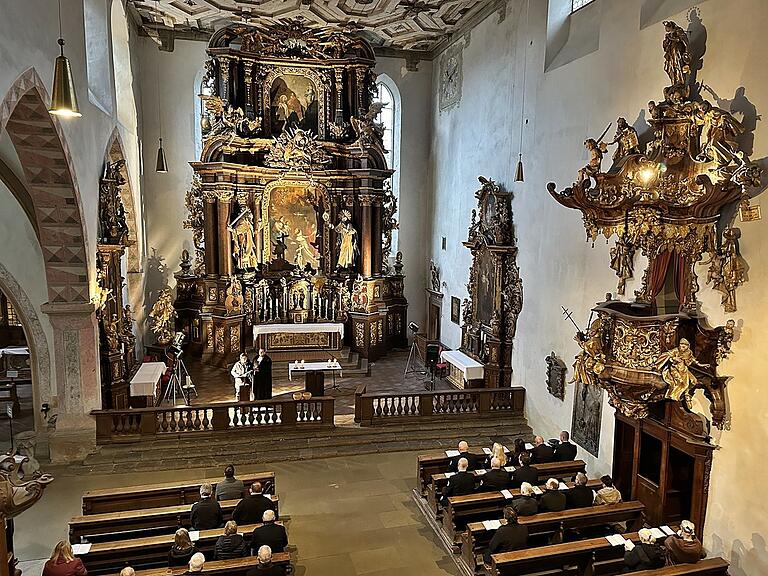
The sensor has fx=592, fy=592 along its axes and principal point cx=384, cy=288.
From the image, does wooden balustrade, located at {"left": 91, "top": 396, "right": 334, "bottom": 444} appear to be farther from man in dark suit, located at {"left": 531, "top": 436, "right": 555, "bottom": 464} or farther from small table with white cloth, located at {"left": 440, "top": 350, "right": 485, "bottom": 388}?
man in dark suit, located at {"left": 531, "top": 436, "right": 555, "bottom": 464}

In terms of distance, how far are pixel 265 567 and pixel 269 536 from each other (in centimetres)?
71

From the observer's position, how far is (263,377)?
43.3 ft

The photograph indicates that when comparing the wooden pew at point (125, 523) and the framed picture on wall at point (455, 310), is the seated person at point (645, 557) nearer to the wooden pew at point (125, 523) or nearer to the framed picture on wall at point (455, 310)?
the wooden pew at point (125, 523)

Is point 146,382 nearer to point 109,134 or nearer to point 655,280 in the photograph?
point 109,134

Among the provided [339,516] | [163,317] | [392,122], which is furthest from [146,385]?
[392,122]

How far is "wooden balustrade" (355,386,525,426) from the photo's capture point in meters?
12.4

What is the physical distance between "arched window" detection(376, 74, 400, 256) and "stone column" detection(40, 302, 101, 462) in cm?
1198

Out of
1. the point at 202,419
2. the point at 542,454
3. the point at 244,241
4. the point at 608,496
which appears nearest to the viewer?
the point at 608,496

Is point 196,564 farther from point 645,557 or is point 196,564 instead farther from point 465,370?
point 465,370

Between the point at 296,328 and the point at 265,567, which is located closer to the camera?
the point at 265,567

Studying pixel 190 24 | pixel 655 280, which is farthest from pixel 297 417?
pixel 190 24

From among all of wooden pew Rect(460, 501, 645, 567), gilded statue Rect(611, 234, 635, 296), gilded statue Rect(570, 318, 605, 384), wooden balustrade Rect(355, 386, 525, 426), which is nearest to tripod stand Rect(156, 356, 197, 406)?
wooden balustrade Rect(355, 386, 525, 426)

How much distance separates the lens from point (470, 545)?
768 cm

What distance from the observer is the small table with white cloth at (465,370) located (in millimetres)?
14084
